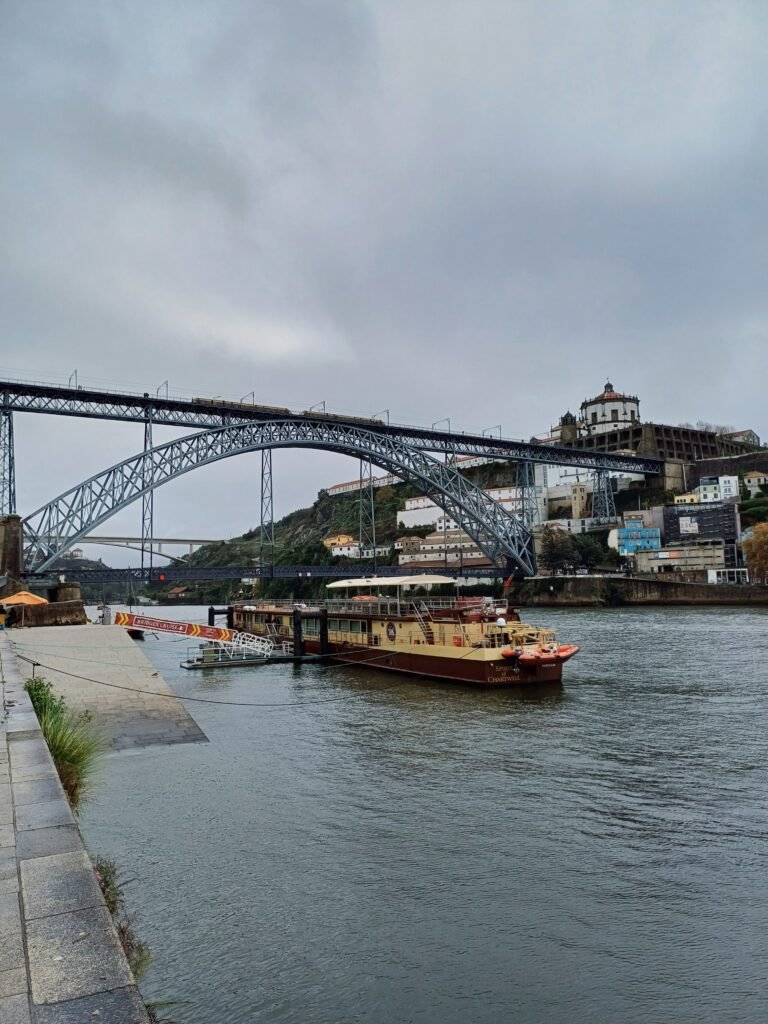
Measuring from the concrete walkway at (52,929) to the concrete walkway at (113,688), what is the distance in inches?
339

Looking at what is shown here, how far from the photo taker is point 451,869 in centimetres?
843

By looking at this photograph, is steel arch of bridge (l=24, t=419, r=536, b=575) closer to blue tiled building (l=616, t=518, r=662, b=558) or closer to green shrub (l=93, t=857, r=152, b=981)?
blue tiled building (l=616, t=518, r=662, b=558)

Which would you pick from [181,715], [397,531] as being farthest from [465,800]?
[397,531]

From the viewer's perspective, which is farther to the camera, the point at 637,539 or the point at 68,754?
the point at 637,539

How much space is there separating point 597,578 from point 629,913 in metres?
69.2

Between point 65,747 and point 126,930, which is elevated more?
point 65,747

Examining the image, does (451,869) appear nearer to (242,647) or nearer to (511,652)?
(511,652)

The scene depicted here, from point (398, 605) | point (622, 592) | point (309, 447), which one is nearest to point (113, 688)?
point (398, 605)

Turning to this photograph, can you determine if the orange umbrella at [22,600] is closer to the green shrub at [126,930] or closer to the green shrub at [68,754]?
the green shrub at [68,754]

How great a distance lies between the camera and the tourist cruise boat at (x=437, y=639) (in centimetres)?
2302

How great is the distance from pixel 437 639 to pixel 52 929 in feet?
72.5

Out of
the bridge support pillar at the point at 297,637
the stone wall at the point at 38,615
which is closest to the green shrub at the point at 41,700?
the stone wall at the point at 38,615

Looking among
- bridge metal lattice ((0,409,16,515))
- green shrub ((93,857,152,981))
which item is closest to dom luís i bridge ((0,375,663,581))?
bridge metal lattice ((0,409,16,515))

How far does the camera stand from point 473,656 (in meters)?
23.1
